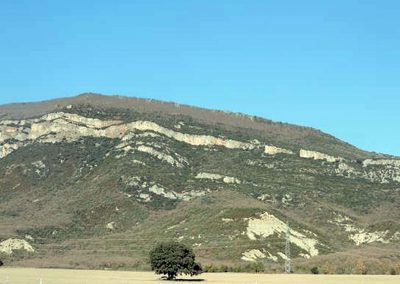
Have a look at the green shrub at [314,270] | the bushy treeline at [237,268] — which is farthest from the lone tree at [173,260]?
the green shrub at [314,270]

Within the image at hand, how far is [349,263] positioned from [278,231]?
1221 inches

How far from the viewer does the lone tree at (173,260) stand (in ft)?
368

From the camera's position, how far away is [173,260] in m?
112

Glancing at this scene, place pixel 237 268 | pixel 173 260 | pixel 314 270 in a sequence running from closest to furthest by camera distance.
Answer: pixel 173 260, pixel 314 270, pixel 237 268

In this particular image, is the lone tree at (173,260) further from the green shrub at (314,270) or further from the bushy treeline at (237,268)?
the green shrub at (314,270)

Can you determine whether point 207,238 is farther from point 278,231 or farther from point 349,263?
point 349,263

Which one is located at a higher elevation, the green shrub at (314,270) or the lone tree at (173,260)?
the lone tree at (173,260)

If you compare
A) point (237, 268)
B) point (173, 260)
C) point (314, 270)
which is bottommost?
point (314, 270)

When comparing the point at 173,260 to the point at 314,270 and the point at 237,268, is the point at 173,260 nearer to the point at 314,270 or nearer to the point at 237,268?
the point at 237,268

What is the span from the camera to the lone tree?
368ft

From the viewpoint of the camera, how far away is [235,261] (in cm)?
14962

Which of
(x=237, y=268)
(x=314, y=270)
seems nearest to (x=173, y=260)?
(x=237, y=268)

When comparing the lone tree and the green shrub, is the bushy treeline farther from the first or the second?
the lone tree

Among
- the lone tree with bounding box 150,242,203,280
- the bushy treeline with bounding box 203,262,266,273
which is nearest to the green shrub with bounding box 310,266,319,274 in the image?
the bushy treeline with bounding box 203,262,266,273
